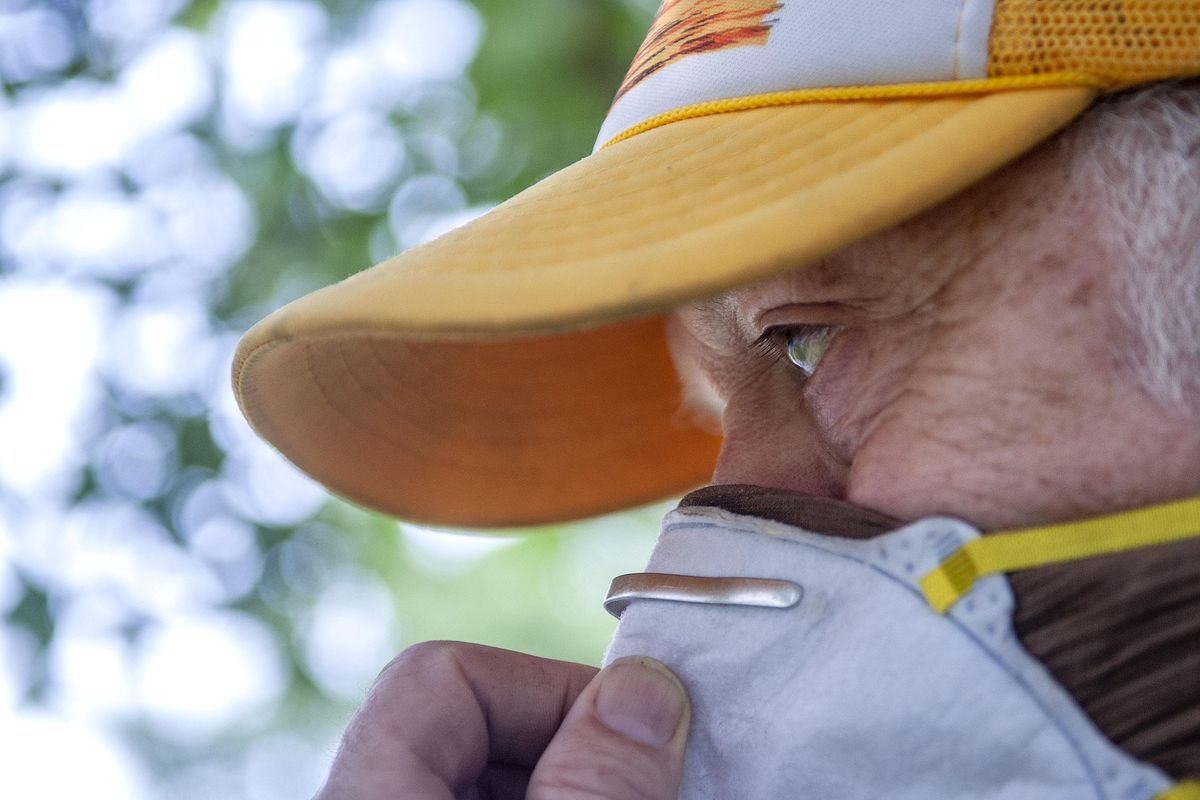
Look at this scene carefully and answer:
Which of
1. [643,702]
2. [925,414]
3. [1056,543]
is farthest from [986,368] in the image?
[643,702]

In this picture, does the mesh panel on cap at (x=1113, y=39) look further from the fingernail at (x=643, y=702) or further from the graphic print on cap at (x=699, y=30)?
the fingernail at (x=643, y=702)

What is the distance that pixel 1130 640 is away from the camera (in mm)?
948

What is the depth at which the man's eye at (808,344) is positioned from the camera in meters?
1.30

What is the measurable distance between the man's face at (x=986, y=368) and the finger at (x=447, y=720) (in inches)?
17.2

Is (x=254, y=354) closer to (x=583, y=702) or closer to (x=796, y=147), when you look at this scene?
(x=583, y=702)

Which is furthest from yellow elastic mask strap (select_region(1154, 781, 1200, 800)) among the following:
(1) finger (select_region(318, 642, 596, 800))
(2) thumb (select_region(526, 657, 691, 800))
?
(1) finger (select_region(318, 642, 596, 800))

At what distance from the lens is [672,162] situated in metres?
1.12

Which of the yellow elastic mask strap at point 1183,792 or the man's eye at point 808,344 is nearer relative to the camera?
the yellow elastic mask strap at point 1183,792

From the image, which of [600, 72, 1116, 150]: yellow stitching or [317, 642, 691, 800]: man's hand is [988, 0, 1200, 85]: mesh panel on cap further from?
[317, 642, 691, 800]: man's hand

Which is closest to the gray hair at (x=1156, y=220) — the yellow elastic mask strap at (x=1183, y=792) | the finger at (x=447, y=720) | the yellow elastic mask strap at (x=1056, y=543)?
the yellow elastic mask strap at (x=1056, y=543)

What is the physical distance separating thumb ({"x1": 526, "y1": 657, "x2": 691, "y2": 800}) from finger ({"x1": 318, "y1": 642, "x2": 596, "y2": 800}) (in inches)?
8.2

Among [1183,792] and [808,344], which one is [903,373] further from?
[1183,792]

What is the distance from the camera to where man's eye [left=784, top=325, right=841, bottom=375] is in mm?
1297

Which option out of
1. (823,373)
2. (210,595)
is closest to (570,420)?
(823,373)
